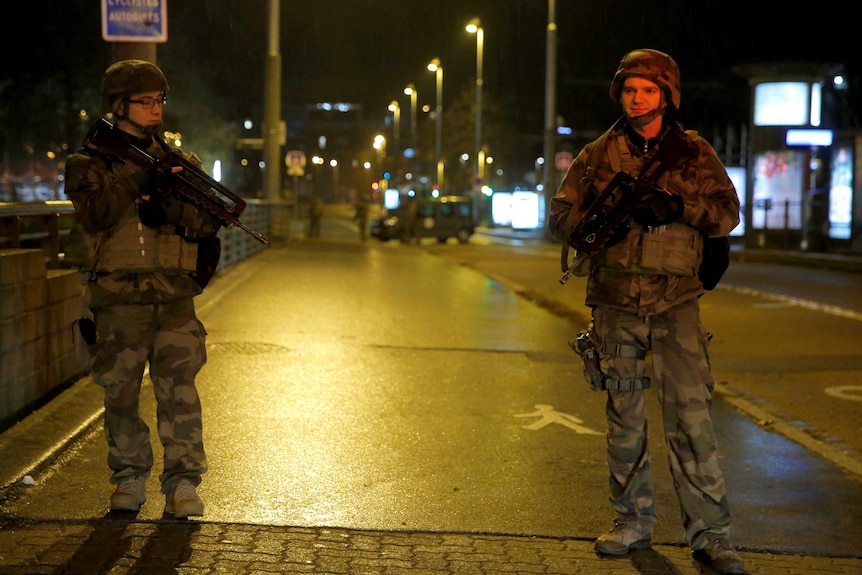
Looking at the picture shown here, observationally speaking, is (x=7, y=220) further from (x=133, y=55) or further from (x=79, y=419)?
(x=133, y=55)

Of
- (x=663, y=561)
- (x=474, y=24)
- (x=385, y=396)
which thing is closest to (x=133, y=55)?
(x=385, y=396)

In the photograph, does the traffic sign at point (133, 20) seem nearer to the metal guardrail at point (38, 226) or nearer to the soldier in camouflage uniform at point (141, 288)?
the metal guardrail at point (38, 226)

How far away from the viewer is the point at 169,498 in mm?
5008

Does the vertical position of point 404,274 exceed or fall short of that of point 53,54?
it falls short

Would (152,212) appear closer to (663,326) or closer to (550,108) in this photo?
(663,326)

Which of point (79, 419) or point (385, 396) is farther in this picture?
point (385, 396)

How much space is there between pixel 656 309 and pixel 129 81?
2325mm

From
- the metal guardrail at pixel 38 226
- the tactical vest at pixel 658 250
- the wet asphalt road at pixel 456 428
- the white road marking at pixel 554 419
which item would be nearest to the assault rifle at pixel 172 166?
the metal guardrail at pixel 38 226

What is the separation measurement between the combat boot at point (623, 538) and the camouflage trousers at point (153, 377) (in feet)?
5.62

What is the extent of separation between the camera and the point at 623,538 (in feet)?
15.3

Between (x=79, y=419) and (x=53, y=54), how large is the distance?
2760 centimetres

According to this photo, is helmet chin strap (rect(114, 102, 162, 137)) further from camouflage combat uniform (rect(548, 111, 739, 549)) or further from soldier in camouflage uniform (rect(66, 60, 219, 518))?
camouflage combat uniform (rect(548, 111, 739, 549))

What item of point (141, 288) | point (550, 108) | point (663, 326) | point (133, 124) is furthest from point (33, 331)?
point (550, 108)

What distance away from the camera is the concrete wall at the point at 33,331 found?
21.8 ft
